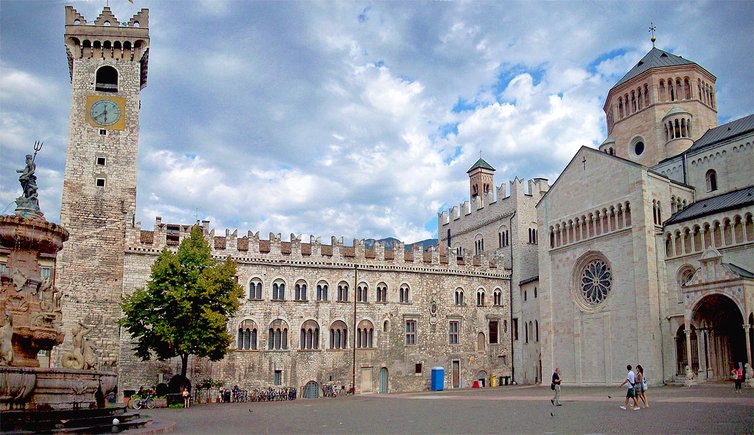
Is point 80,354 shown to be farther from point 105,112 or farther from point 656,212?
point 656,212

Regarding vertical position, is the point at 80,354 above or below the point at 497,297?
below

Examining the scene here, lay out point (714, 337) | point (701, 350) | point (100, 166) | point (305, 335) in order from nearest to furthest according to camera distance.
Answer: point (701, 350) < point (714, 337) < point (100, 166) < point (305, 335)

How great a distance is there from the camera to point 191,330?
37125 mm

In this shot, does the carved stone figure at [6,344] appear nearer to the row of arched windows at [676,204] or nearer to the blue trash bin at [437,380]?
the blue trash bin at [437,380]

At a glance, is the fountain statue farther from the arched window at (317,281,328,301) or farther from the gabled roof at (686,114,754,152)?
the gabled roof at (686,114,754,152)

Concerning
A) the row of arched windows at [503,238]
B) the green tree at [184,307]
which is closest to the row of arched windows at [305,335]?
the green tree at [184,307]

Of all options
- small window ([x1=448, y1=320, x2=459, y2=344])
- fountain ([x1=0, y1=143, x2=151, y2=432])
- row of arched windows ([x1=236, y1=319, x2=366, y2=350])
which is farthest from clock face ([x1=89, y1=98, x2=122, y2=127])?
small window ([x1=448, y1=320, x2=459, y2=344])

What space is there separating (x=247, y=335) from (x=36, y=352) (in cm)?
2849

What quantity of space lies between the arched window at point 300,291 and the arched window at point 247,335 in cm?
402

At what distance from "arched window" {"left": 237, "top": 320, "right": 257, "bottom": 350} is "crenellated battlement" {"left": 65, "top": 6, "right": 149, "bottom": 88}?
21.6m

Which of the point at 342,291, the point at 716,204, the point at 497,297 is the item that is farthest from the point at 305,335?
the point at 716,204

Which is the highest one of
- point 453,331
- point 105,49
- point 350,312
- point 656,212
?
point 105,49

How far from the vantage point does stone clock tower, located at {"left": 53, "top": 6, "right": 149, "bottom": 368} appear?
144 feet

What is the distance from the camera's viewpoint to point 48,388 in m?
18.2
